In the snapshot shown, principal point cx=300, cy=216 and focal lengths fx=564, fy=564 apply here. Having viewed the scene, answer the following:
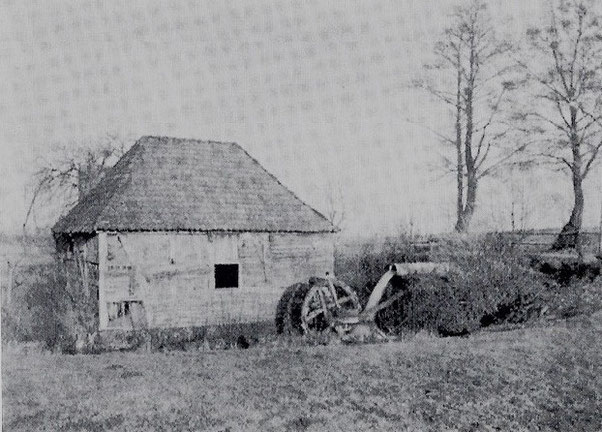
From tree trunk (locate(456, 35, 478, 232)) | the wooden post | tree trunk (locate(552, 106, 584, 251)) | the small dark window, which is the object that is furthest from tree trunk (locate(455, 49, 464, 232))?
the wooden post

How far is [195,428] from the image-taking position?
24.3 feet

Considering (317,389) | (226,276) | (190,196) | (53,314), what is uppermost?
→ (190,196)

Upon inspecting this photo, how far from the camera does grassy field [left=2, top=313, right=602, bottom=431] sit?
7.86 m

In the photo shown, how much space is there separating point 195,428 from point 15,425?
2420 millimetres

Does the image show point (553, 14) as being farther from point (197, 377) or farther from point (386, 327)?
point (197, 377)

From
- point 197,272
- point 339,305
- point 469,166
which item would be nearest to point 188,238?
point 197,272

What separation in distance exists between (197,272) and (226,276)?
4.12 m

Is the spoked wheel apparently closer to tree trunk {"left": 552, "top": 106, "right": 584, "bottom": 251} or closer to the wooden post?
the wooden post

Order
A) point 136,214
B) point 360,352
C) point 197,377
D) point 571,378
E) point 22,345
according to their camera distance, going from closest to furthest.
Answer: point 197,377 → point 571,378 → point 360,352 → point 22,345 → point 136,214

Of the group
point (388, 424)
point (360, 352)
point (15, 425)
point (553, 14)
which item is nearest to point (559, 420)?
point (388, 424)

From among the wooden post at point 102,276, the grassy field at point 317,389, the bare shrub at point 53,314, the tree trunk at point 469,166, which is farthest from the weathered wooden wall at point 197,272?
the tree trunk at point 469,166

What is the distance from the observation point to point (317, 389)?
30.1ft

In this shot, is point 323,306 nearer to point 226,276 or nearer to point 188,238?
point 188,238

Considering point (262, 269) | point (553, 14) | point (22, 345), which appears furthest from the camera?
point (553, 14)
